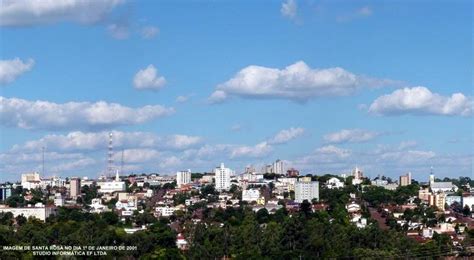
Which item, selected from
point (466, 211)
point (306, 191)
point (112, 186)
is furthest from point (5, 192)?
point (466, 211)

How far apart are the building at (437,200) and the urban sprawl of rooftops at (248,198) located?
7 cm

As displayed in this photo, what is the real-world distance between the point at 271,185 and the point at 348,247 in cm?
5942

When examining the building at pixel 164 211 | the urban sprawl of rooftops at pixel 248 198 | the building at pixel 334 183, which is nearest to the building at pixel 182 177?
the urban sprawl of rooftops at pixel 248 198

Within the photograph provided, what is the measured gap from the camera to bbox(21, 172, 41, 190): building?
96625 millimetres

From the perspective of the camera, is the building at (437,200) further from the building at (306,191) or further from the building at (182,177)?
the building at (182,177)

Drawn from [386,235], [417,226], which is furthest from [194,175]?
[386,235]

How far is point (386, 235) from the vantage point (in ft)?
123

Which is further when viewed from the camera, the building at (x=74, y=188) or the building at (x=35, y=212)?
the building at (x=74, y=188)

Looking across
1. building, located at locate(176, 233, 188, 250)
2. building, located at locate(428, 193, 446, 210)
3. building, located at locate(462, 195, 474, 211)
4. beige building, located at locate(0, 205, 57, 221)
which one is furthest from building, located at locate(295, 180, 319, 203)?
building, located at locate(176, 233, 188, 250)

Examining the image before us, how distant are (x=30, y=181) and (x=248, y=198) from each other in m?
27.8

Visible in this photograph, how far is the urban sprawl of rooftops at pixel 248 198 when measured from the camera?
55.6 metres

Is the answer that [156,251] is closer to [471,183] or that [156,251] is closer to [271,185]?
[271,185]

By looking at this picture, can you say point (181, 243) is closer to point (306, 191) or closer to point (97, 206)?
point (97, 206)

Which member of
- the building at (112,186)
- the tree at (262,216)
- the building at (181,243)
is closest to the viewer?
the building at (181,243)
